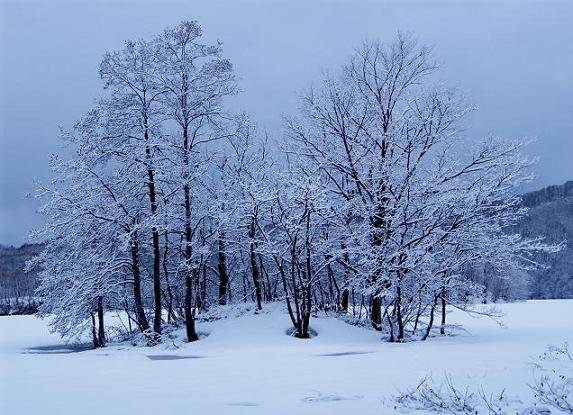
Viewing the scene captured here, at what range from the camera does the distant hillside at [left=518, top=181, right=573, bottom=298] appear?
104m

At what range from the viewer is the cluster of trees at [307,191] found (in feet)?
62.8

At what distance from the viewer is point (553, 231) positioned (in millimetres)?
124250

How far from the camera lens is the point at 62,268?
2386 centimetres

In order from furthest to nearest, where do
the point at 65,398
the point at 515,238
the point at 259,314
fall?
the point at 259,314, the point at 515,238, the point at 65,398

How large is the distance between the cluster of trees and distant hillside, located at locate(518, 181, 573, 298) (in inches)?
2264

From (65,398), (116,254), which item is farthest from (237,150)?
(65,398)

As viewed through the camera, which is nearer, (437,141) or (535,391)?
(535,391)

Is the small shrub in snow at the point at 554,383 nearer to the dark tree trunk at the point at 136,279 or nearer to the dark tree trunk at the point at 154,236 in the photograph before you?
the dark tree trunk at the point at 154,236

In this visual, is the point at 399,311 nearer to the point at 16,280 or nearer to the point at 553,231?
the point at 553,231

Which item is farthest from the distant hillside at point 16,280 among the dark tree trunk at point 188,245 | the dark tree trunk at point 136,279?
the dark tree trunk at point 188,245

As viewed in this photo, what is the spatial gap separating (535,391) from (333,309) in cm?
1759

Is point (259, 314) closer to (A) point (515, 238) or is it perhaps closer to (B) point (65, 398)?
(A) point (515, 238)

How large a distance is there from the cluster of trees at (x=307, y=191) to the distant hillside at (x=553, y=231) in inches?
2264

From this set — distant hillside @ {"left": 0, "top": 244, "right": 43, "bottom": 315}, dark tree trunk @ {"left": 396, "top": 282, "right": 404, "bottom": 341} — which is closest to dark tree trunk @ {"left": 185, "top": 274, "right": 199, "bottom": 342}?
dark tree trunk @ {"left": 396, "top": 282, "right": 404, "bottom": 341}
